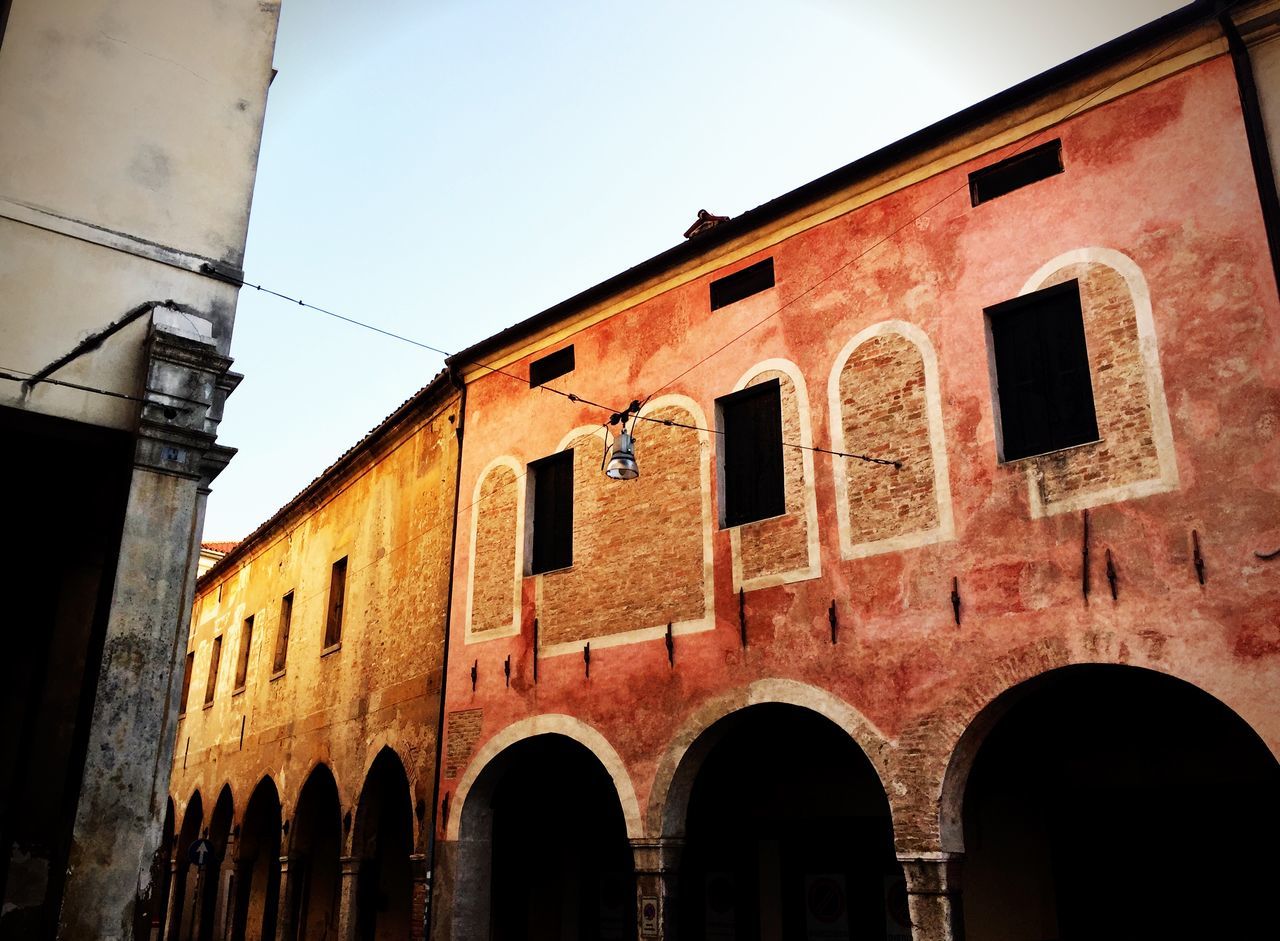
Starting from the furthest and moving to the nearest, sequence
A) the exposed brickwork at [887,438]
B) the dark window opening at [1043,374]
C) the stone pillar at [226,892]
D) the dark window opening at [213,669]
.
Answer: the dark window opening at [213,669]
the stone pillar at [226,892]
the exposed brickwork at [887,438]
the dark window opening at [1043,374]

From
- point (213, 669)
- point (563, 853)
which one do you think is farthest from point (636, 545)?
point (213, 669)

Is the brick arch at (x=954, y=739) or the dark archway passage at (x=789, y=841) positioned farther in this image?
the dark archway passage at (x=789, y=841)

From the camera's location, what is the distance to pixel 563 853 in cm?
1450

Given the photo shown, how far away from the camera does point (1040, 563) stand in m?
8.54

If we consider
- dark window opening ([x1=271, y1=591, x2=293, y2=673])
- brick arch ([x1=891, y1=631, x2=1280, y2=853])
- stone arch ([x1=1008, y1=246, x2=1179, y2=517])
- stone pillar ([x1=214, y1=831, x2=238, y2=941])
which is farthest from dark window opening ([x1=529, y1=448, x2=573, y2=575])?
stone pillar ([x1=214, y1=831, x2=238, y2=941])

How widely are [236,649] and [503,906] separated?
11679mm

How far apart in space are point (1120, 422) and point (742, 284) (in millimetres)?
4280

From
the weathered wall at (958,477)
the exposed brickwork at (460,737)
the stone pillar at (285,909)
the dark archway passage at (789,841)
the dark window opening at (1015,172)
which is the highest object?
the dark window opening at (1015,172)

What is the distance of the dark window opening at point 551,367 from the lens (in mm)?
13188

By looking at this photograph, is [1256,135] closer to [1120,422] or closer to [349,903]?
[1120,422]

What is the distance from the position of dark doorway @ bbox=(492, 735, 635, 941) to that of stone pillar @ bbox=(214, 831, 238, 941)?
8.16 metres

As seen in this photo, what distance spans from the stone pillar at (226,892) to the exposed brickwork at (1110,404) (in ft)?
55.1

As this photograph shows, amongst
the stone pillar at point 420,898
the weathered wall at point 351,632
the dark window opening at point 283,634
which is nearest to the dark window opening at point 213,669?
the weathered wall at point 351,632

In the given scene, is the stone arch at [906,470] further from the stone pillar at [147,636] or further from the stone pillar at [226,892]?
the stone pillar at [226,892]
